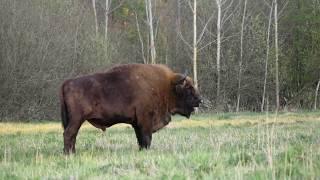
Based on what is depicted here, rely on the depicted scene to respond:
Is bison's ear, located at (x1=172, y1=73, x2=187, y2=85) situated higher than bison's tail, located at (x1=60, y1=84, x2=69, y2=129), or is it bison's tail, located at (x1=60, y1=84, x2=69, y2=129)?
bison's ear, located at (x1=172, y1=73, x2=187, y2=85)

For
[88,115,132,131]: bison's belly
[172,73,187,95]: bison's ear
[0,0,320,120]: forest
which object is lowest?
[0,0,320,120]: forest

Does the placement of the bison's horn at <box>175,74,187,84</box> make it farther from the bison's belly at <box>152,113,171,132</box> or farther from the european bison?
the bison's belly at <box>152,113,171,132</box>

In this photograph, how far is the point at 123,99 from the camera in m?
14.0

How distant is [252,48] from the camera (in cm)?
5000

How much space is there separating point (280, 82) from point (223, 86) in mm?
4989

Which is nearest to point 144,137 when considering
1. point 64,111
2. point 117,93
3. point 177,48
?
point 117,93

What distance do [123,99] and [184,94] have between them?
1.92m

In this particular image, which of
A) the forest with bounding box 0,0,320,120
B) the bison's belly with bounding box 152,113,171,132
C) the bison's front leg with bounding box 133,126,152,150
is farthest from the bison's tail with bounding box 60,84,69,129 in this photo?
the forest with bounding box 0,0,320,120

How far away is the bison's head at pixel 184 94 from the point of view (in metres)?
15.0

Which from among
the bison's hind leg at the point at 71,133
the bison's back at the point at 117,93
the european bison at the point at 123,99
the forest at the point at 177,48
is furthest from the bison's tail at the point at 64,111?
the forest at the point at 177,48

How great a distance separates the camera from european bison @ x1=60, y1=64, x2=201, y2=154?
535 inches

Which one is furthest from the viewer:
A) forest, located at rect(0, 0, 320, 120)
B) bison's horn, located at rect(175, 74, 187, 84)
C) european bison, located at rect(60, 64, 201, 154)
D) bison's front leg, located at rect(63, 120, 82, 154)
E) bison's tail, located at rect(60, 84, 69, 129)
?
forest, located at rect(0, 0, 320, 120)

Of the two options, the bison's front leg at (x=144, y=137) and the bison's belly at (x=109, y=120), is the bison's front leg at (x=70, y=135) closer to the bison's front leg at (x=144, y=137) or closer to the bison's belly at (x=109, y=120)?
the bison's belly at (x=109, y=120)

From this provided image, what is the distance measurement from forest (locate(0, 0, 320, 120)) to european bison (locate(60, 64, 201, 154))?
24.3 meters
